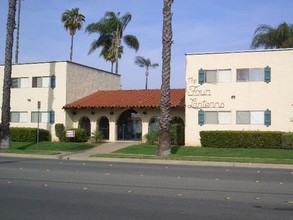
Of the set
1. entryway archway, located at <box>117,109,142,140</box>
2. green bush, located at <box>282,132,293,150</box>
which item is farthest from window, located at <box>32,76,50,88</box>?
green bush, located at <box>282,132,293,150</box>

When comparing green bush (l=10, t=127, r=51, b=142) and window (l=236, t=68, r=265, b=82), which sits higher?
window (l=236, t=68, r=265, b=82)

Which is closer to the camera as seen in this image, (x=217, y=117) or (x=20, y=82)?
(x=217, y=117)

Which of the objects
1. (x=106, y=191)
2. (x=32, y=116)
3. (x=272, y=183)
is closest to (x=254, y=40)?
(x=32, y=116)

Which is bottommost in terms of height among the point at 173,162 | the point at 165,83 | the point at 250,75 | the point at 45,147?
the point at 173,162

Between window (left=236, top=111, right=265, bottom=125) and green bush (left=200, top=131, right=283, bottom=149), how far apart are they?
1.36m

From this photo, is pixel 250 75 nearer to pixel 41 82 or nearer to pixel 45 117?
pixel 45 117

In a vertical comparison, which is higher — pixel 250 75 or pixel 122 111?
pixel 250 75

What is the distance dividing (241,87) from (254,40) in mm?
17163

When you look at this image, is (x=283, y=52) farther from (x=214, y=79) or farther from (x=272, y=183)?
(x=272, y=183)

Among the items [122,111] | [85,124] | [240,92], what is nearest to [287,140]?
[240,92]

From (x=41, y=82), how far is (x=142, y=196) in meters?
26.3

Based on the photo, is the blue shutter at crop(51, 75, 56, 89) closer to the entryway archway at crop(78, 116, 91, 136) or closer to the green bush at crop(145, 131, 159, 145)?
the entryway archway at crop(78, 116, 91, 136)

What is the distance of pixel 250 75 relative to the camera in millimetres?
28016

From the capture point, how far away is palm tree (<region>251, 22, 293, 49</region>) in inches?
1694
